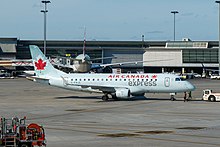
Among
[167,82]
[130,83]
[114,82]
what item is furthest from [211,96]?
[114,82]

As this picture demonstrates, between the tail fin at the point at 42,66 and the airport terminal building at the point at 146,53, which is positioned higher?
the airport terminal building at the point at 146,53

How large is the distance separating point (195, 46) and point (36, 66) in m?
119

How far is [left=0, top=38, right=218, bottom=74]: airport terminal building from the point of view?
171 meters

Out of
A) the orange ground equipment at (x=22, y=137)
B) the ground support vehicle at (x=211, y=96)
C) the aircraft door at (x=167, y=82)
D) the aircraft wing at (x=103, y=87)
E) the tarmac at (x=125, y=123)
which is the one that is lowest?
the tarmac at (x=125, y=123)

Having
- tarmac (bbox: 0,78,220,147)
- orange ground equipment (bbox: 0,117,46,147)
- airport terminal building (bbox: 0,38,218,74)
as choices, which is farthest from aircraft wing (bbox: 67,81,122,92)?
airport terminal building (bbox: 0,38,218,74)

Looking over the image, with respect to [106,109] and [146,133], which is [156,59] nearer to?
[106,109]

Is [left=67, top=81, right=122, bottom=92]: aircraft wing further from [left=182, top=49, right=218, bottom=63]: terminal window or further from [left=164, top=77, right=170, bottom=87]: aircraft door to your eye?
[left=182, top=49, right=218, bottom=63]: terminal window

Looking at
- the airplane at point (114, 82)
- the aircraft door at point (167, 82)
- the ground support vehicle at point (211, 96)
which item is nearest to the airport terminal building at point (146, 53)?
the airplane at point (114, 82)

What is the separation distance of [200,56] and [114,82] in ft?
381

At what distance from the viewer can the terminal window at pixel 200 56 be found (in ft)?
559

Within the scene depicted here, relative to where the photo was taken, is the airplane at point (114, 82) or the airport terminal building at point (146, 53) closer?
the airplane at point (114, 82)

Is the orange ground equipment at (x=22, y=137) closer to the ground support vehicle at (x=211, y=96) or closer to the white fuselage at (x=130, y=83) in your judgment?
the white fuselage at (x=130, y=83)

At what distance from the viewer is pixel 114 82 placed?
197 feet

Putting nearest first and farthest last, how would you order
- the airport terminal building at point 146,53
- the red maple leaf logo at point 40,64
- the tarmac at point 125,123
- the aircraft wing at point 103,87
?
the tarmac at point 125,123, the aircraft wing at point 103,87, the red maple leaf logo at point 40,64, the airport terminal building at point 146,53
